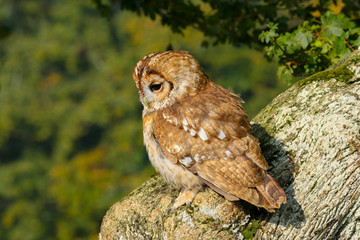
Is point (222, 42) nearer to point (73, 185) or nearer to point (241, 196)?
point (241, 196)

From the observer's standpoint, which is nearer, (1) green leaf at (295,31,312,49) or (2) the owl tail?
(2) the owl tail

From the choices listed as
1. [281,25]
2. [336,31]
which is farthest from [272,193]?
[281,25]

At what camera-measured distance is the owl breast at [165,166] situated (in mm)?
2898

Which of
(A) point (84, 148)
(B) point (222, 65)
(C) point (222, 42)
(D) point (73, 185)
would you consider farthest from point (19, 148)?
(C) point (222, 42)

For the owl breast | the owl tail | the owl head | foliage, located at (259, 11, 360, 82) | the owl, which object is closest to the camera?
the owl tail

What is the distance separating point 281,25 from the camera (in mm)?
3932

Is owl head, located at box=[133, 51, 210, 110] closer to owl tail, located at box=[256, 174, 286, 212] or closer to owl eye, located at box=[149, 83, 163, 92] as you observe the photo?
owl eye, located at box=[149, 83, 163, 92]

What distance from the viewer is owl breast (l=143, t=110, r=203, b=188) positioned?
9.51ft

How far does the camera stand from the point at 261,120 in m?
3.13

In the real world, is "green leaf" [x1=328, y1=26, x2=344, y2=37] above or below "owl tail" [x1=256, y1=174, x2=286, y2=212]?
above

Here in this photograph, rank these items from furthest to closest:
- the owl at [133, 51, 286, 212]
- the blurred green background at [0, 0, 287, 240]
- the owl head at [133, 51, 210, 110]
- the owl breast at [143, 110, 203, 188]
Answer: the blurred green background at [0, 0, 287, 240]
the owl head at [133, 51, 210, 110]
the owl breast at [143, 110, 203, 188]
the owl at [133, 51, 286, 212]

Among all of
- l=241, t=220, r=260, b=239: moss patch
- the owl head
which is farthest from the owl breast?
l=241, t=220, r=260, b=239: moss patch

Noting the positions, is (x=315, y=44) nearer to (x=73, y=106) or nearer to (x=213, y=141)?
(x=213, y=141)

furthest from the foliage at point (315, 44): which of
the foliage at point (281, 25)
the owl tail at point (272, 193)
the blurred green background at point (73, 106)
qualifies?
the blurred green background at point (73, 106)
